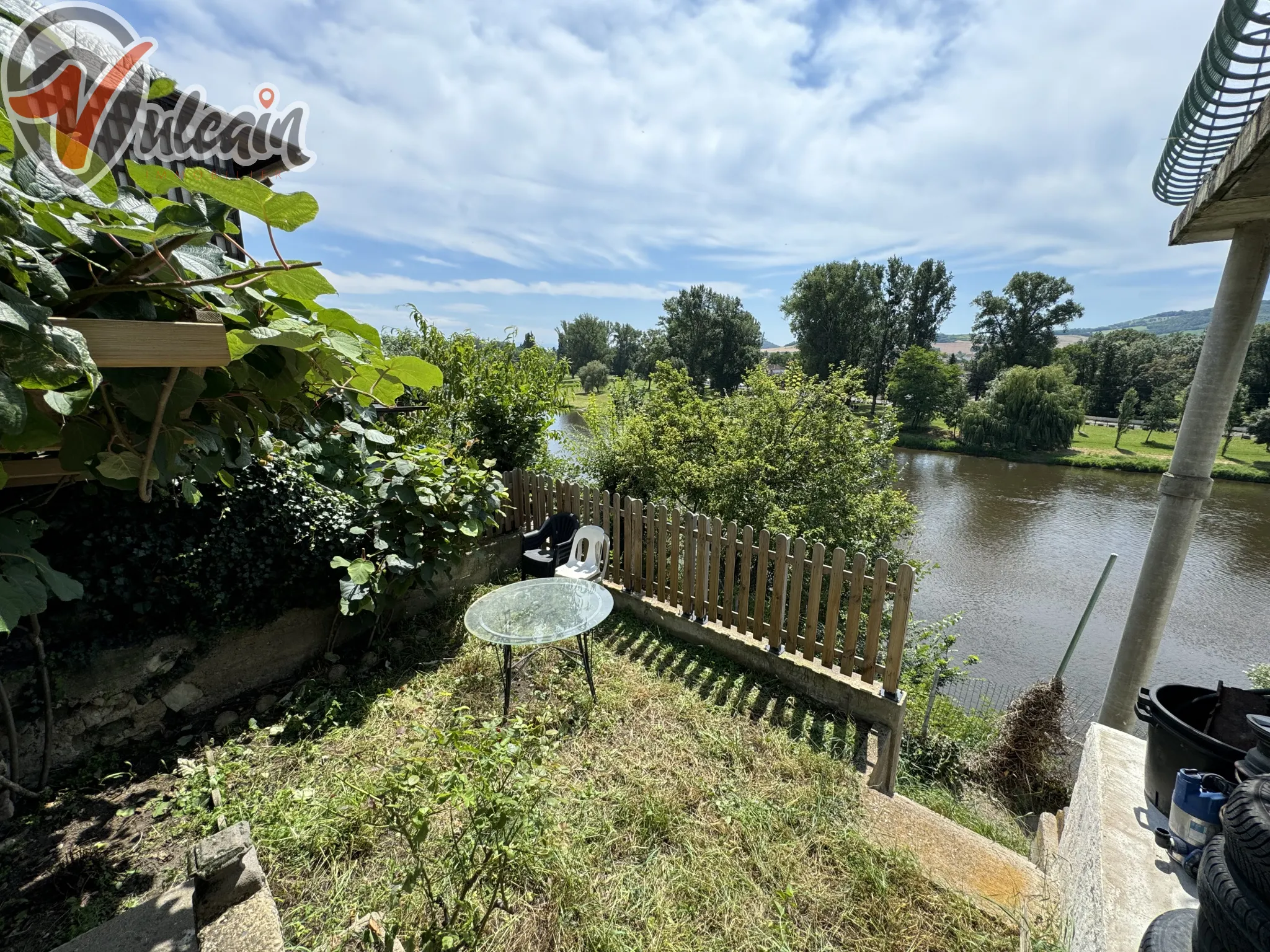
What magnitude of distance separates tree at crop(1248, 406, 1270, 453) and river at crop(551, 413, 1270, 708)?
Answer: 796cm

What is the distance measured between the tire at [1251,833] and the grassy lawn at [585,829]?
1.04 metres

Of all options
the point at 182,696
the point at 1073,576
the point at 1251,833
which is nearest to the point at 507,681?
the point at 182,696

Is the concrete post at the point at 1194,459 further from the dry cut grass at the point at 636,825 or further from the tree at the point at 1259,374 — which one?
the tree at the point at 1259,374

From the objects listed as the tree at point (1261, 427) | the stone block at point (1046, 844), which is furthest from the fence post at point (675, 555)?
the tree at point (1261, 427)

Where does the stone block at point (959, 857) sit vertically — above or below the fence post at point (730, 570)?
below

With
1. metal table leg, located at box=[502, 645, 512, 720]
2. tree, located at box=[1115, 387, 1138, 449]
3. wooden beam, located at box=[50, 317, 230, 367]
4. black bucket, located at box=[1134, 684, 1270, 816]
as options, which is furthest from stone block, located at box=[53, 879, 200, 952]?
tree, located at box=[1115, 387, 1138, 449]

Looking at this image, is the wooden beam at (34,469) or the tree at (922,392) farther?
the tree at (922,392)

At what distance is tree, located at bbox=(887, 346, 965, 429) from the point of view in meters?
30.6

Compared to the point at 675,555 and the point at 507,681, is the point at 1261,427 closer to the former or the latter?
the point at 675,555

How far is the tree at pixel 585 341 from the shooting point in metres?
58.4

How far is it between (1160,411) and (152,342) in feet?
139

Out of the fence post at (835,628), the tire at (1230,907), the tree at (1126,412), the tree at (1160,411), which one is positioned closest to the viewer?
the tire at (1230,907)

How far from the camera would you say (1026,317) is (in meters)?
35.2

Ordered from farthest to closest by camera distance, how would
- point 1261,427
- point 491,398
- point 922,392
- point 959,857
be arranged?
point 922,392 → point 1261,427 → point 491,398 → point 959,857
